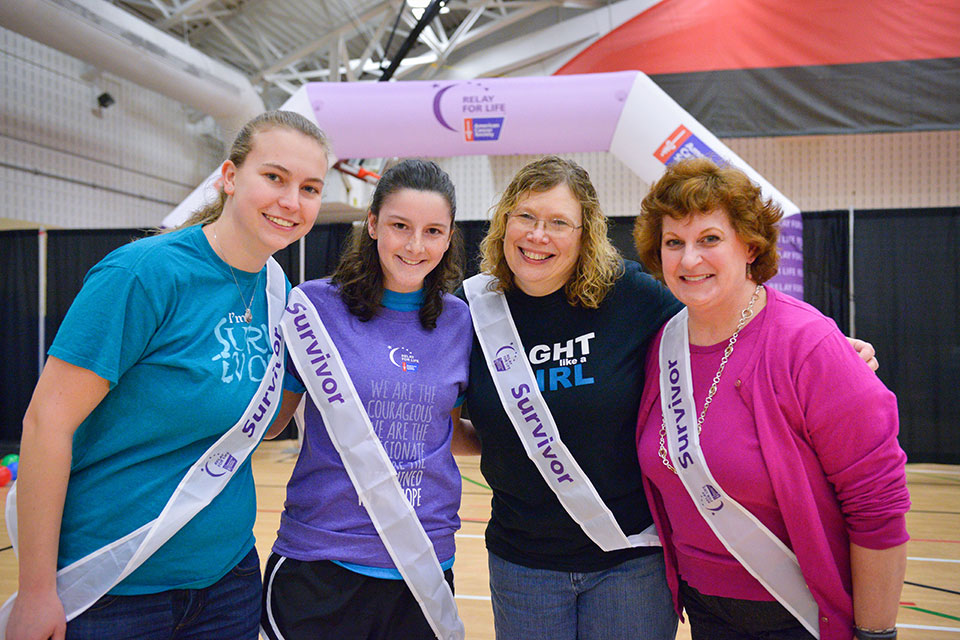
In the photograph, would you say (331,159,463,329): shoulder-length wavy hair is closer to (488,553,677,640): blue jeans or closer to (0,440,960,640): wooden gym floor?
(488,553,677,640): blue jeans

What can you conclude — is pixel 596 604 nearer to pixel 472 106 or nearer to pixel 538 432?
pixel 538 432

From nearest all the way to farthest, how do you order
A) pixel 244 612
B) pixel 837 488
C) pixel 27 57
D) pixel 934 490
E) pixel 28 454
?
pixel 28 454 → pixel 837 488 → pixel 244 612 → pixel 934 490 → pixel 27 57

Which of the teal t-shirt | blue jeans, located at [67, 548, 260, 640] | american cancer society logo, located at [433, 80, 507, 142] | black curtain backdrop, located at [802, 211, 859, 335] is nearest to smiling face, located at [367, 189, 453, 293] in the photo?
the teal t-shirt

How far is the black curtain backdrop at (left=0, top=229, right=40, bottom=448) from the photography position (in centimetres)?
759

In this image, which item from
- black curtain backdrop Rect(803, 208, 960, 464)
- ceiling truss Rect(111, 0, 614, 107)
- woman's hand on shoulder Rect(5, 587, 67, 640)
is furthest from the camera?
ceiling truss Rect(111, 0, 614, 107)

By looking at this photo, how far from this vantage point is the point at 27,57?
7.54 m

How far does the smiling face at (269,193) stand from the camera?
4.41 ft

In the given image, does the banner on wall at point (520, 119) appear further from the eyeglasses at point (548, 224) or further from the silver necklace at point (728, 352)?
the silver necklace at point (728, 352)

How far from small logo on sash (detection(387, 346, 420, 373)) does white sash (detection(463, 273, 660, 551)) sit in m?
0.23

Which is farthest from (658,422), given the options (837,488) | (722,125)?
(722,125)

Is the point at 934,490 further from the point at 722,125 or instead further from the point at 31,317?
the point at 31,317

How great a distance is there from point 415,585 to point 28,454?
77 centimetres

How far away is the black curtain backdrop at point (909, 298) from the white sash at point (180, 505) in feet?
21.6

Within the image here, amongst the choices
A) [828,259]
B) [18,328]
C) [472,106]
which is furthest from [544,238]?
[18,328]
